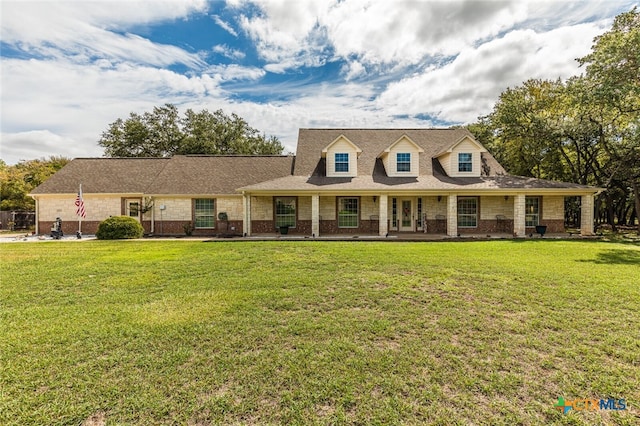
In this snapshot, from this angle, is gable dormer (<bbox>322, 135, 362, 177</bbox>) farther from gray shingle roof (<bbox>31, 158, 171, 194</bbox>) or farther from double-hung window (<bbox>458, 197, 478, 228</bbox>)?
gray shingle roof (<bbox>31, 158, 171, 194</bbox>)

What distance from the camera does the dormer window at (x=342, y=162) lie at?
1836 centimetres

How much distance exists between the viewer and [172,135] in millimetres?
36562

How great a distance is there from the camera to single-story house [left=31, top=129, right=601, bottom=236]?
1686 cm

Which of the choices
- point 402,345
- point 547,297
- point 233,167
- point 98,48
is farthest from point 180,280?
point 233,167

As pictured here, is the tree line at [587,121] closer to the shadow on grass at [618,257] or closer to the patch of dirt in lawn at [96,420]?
the shadow on grass at [618,257]

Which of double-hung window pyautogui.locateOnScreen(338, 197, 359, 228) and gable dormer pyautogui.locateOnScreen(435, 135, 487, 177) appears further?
gable dormer pyautogui.locateOnScreen(435, 135, 487, 177)

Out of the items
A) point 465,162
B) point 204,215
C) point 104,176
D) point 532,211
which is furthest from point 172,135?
point 532,211

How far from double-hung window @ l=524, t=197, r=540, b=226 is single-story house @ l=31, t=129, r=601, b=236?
0.06 metres

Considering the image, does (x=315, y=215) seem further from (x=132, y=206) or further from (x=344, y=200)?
(x=132, y=206)

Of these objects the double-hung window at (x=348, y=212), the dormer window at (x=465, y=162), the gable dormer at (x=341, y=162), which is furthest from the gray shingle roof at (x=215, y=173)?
the dormer window at (x=465, y=162)

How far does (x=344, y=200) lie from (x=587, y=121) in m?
17.6

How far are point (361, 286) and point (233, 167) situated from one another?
16925 millimetres

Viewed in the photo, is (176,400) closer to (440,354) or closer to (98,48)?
(440,354)

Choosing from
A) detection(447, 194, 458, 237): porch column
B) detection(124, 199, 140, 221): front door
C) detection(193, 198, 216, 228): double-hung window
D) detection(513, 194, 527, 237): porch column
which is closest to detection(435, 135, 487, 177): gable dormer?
detection(447, 194, 458, 237): porch column
